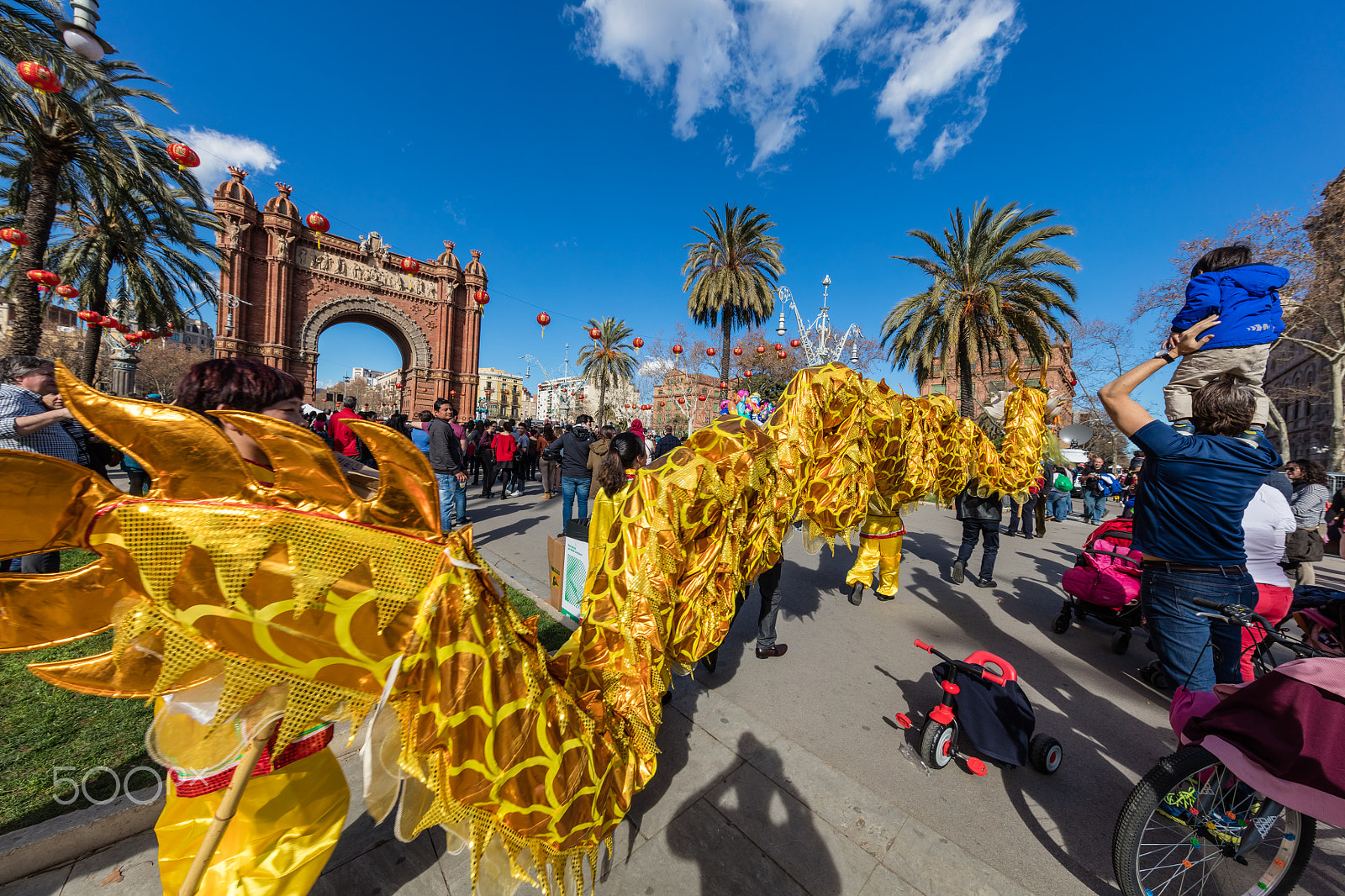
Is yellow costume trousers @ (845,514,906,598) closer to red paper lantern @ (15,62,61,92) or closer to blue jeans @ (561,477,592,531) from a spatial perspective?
blue jeans @ (561,477,592,531)

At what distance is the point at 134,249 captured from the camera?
1251 cm

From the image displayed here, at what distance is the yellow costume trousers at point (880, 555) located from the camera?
197 inches

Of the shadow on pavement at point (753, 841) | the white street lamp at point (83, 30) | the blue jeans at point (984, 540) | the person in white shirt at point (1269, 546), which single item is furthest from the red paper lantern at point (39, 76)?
the person in white shirt at point (1269, 546)

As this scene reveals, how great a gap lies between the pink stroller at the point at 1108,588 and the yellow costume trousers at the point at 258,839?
532 centimetres

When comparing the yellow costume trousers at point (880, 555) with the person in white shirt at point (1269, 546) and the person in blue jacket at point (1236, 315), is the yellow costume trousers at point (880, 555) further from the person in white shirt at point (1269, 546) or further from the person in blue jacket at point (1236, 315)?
the person in blue jacket at point (1236, 315)

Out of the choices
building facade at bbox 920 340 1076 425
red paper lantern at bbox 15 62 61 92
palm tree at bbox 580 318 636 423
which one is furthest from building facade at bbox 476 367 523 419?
red paper lantern at bbox 15 62 61 92

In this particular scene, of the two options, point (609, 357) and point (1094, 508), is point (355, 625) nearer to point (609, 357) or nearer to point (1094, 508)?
point (1094, 508)

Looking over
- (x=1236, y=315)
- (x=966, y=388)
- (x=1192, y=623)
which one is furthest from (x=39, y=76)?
(x=966, y=388)

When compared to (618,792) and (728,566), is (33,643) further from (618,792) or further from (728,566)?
(728,566)

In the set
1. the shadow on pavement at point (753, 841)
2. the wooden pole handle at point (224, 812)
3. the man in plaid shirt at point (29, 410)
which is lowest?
the shadow on pavement at point (753, 841)

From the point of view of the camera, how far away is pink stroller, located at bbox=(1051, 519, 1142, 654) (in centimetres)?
428

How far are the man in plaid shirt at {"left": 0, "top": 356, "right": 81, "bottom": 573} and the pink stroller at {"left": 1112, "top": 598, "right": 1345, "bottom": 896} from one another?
602 cm

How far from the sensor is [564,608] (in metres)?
3.99

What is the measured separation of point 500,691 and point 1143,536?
9.69 feet
